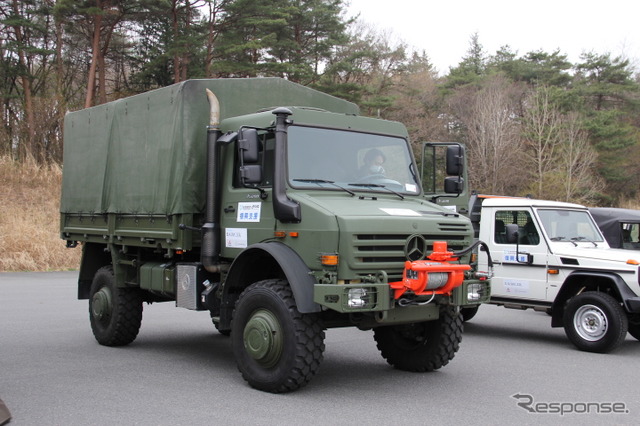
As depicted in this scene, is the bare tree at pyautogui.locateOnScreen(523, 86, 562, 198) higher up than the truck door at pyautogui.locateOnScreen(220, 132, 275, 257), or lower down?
higher up

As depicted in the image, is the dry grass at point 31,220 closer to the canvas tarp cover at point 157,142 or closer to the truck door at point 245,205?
the canvas tarp cover at point 157,142

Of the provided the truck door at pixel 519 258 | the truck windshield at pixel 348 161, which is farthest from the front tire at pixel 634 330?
the truck windshield at pixel 348 161

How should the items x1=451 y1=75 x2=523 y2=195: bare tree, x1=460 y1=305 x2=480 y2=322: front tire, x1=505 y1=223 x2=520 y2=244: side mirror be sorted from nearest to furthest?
x1=505 y1=223 x2=520 y2=244: side mirror
x1=460 y1=305 x2=480 y2=322: front tire
x1=451 y1=75 x2=523 y2=195: bare tree

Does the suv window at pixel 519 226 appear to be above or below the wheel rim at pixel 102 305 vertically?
above

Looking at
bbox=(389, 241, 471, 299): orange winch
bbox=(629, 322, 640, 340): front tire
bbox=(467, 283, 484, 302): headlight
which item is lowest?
bbox=(629, 322, 640, 340): front tire

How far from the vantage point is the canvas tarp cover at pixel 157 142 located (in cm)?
793

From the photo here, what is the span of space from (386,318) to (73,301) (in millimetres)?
9580

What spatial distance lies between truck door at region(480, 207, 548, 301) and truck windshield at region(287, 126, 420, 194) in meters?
3.40

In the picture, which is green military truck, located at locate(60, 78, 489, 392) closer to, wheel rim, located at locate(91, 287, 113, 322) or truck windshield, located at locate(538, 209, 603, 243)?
wheel rim, located at locate(91, 287, 113, 322)

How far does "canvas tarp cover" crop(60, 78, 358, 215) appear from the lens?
7.93 metres

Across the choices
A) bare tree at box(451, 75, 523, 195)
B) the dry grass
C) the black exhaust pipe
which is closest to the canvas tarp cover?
the black exhaust pipe

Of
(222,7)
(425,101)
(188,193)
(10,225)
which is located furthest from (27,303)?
(425,101)

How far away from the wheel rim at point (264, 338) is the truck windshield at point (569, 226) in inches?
216

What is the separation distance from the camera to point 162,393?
6.45 meters
